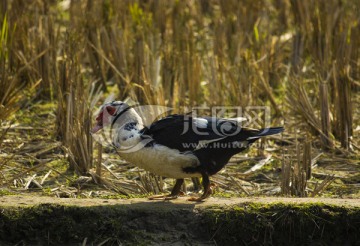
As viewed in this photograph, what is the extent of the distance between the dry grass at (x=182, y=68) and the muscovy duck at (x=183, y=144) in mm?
579

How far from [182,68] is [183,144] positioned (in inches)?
111

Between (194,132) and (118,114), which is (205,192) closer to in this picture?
(194,132)

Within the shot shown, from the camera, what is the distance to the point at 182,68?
7.92 meters

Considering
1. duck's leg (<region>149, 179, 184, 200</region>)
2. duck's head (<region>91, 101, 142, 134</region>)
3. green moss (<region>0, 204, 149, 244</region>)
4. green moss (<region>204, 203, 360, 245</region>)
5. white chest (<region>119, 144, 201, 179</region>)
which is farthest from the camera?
duck's head (<region>91, 101, 142, 134</region>)

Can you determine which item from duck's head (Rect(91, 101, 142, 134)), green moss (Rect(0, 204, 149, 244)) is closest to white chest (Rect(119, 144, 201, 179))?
duck's head (Rect(91, 101, 142, 134))

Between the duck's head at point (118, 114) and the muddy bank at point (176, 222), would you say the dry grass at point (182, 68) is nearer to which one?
the duck's head at point (118, 114)

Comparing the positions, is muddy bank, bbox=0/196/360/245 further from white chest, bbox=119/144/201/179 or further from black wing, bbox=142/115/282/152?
black wing, bbox=142/115/282/152

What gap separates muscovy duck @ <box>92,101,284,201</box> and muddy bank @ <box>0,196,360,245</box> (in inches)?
11.4

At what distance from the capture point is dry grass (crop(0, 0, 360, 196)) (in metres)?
6.67

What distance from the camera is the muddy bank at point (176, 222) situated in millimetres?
4777

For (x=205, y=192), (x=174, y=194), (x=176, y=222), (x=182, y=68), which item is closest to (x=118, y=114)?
(x=174, y=194)

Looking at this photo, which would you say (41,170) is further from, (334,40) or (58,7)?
(58,7)

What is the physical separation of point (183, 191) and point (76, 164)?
38.8 inches

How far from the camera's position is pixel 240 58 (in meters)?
8.25
